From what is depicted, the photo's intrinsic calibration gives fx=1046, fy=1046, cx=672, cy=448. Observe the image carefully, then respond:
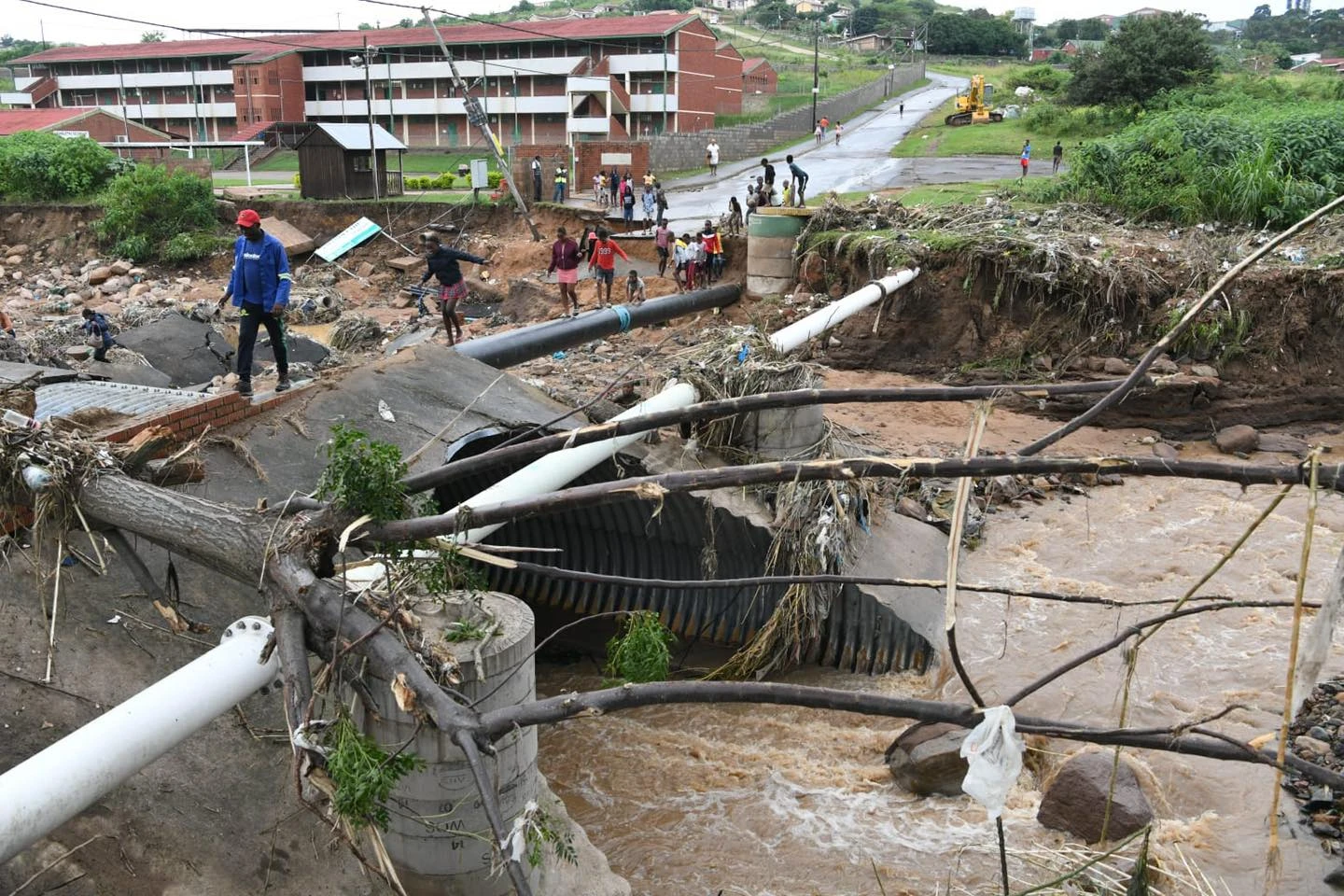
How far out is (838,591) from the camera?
8.42 m

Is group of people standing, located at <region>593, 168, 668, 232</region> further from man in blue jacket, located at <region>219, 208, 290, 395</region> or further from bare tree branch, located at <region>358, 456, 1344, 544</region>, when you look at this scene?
bare tree branch, located at <region>358, 456, 1344, 544</region>

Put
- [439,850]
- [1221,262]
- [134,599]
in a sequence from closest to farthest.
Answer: [439,850]
[134,599]
[1221,262]

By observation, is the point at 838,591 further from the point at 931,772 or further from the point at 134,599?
the point at 134,599

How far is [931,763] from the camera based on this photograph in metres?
6.56

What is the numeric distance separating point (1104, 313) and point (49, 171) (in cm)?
3032

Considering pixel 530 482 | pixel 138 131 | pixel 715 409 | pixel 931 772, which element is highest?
pixel 138 131

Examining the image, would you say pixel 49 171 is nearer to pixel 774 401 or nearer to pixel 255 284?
pixel 255 284

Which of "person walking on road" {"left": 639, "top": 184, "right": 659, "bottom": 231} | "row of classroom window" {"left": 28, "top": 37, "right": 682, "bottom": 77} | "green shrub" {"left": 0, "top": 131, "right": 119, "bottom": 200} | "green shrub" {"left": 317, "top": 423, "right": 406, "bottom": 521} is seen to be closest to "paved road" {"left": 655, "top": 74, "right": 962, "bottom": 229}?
"person walking on road" {"left": 639, "top": 184, "right": 659, "bottom": 231}

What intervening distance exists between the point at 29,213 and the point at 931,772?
108ft

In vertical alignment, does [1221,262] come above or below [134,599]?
above

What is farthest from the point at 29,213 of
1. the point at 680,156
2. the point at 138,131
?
the point at 680,156

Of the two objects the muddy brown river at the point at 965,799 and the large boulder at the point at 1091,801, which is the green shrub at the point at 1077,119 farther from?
→ the large boulder at the point at 1091,801

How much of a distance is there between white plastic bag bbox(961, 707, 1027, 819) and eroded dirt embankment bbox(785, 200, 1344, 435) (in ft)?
40.3

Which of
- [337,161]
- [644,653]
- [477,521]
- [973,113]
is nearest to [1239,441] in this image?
[644,653]
